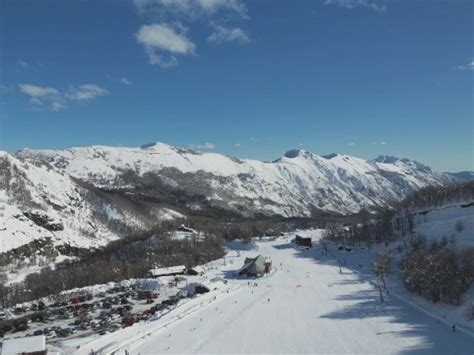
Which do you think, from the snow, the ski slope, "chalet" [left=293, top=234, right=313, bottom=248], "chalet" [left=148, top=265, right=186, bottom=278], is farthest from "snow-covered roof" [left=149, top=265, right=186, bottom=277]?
the snow

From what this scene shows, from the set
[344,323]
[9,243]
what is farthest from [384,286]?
[9,243]

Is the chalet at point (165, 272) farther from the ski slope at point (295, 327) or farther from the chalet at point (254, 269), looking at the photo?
the ski slope at point (295, 327)

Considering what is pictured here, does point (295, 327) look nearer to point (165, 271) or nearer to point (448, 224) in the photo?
point (165, 271)

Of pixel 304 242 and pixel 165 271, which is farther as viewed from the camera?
pixel 304 242

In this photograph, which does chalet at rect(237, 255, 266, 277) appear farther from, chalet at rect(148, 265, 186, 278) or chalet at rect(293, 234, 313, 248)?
chalet at rect(293, 234, 313, 248)

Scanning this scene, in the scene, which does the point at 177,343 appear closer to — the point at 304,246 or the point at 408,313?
the point at 408,313

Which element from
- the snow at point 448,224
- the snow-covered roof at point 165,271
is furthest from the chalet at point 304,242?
the snow-covered roof at point 165,271

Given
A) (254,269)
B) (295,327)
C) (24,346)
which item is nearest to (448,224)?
(254,269)
